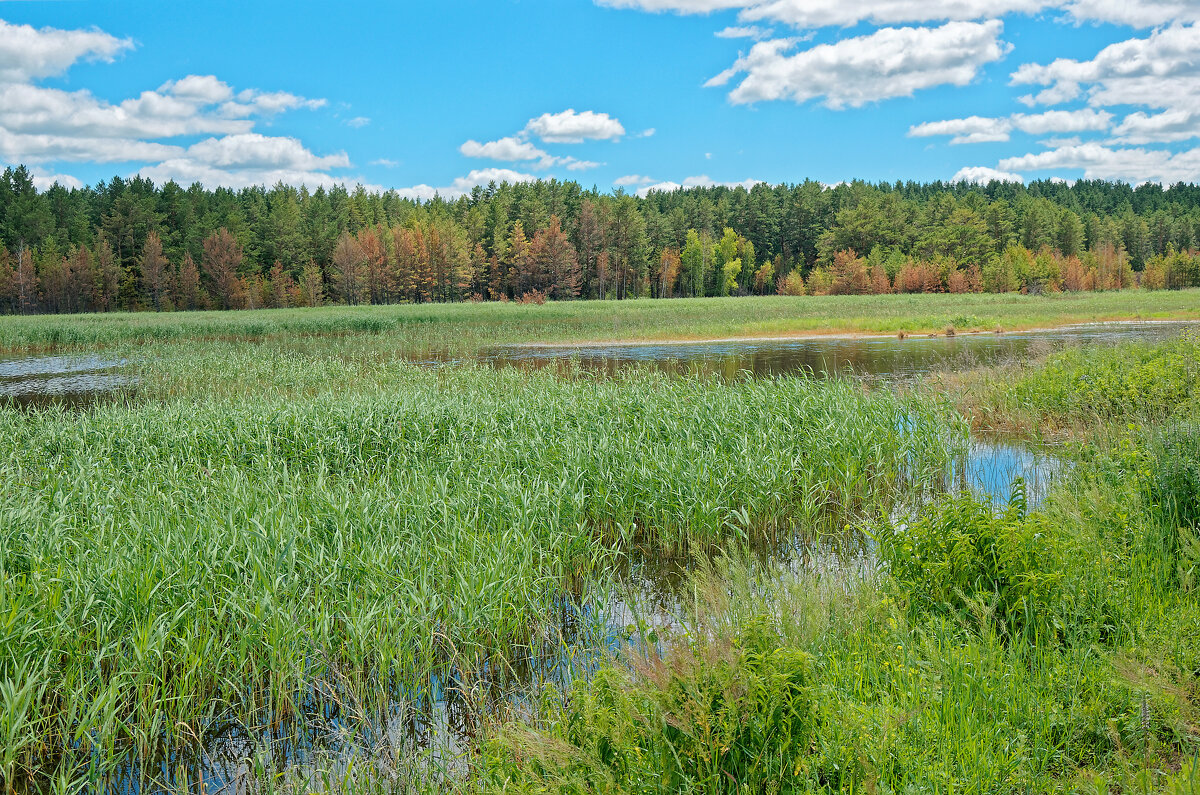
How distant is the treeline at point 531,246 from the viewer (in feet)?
241

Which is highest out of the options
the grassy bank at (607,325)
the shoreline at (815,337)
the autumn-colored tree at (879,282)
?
the autumn-colored tree at (879,282)

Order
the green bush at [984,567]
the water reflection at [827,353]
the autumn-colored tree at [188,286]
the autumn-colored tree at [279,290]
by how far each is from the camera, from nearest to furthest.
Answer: the green bush at [984,567]
the water reflection at [827,353]
the autumn-colored tree at [188,286]
the autumn-colored tree at [279,290]

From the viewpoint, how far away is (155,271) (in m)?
71.1

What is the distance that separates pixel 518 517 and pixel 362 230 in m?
93.8

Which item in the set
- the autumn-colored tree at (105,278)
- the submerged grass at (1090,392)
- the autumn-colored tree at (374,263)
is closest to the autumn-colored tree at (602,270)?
the autumn-colored tree at (374,263)

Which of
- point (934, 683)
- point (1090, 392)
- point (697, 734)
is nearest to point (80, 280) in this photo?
point (1090, 392)

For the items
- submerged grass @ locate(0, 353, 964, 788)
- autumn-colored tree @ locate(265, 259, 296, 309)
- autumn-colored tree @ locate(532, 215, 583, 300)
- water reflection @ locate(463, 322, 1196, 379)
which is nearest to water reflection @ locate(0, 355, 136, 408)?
submerged grass @ locate(0, 353, 964, 788)

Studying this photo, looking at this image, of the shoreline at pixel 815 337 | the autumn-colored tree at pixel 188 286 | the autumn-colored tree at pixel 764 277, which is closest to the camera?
the shoreline at pixel 815 337

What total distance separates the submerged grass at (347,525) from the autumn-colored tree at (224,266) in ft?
230

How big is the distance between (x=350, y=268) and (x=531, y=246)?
2165 centimetres

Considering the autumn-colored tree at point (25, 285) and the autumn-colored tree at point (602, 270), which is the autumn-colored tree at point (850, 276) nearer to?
the autumn-colored tree at point (602, 270)

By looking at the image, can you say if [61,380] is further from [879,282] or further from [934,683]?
[879,282]

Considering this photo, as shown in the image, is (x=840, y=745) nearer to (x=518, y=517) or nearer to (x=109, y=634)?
(x=518, y=517)

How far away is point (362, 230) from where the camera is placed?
9212 cm
